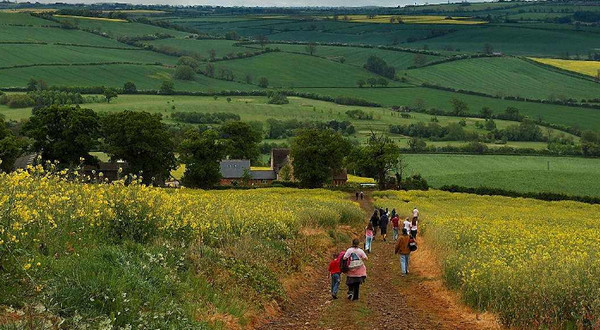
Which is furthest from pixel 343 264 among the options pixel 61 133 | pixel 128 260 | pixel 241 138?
pixel 241 138

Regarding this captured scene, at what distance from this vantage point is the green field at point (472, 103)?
144 meters

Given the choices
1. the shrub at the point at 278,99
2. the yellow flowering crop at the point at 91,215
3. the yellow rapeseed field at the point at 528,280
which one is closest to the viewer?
the yellow flowering crop at the point at 91,215

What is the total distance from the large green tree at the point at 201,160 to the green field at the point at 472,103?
93.4 meters

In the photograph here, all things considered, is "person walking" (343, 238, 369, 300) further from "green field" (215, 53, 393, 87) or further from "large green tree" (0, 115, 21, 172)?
"green field" (215, 53, 393, 87)

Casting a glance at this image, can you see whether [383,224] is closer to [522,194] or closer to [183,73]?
[522,194]

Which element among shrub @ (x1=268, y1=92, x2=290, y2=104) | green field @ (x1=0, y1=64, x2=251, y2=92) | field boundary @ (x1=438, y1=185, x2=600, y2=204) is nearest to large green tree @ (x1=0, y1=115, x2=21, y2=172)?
field boundary @ (x1=438, y1=185, x2=600, y2=204)

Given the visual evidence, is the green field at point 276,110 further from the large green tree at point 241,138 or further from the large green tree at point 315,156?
the large green tree at point 315,156

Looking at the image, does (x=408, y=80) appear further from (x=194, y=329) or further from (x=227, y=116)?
(x=194, y=329)

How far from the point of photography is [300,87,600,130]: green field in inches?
5664

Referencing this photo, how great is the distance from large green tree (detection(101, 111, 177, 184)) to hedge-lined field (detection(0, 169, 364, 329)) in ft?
147

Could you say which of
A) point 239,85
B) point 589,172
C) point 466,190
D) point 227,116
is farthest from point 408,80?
point 466,190

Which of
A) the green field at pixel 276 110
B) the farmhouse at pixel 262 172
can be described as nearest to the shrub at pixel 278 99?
the green field at pixel 276 110

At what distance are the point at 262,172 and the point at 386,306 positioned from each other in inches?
3060

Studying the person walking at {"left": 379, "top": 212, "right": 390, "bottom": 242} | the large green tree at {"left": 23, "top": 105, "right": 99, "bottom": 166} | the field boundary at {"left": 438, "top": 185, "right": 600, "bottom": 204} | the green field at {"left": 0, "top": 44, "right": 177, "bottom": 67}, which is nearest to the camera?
the person walking at {"left": 379, "top": 212, "right": 390, "bottom": 242}
